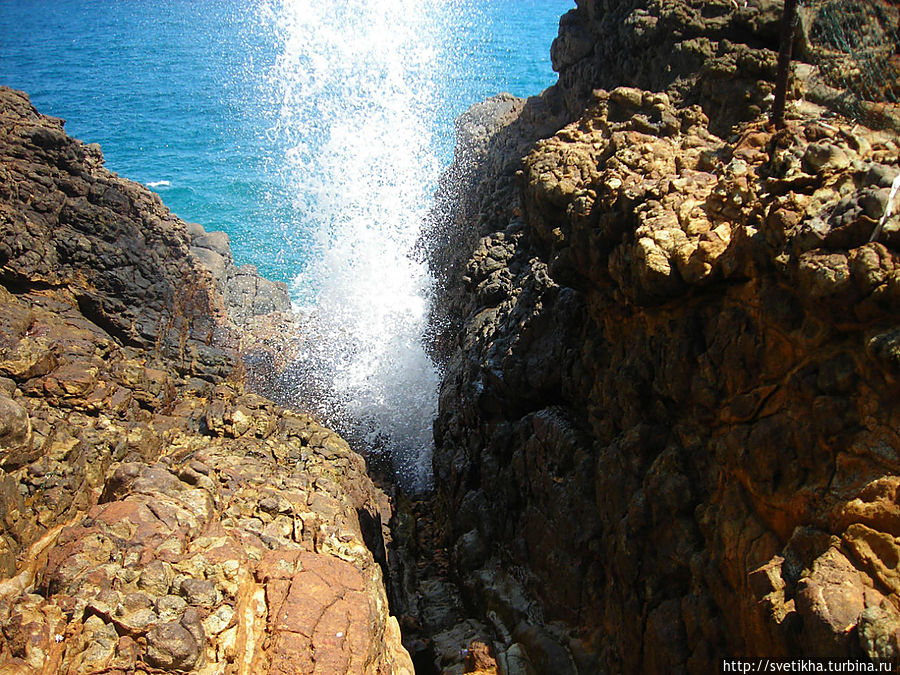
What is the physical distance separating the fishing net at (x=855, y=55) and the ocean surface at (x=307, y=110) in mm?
12544

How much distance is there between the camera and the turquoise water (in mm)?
32625

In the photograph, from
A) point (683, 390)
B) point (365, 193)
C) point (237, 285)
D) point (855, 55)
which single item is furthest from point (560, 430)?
point (365, 193)

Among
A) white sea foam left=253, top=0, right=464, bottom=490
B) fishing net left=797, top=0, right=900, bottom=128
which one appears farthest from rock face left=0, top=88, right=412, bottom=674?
fishing net left=797, top=0, right=900, bottom=128

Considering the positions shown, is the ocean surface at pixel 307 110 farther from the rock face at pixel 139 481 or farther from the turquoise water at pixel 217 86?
the rock face at pixel 139 481

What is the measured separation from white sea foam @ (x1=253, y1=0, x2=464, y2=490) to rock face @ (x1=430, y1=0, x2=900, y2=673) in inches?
181

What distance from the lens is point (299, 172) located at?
34906 mm

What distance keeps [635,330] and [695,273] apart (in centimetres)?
156

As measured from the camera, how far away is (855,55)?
8.77 meters

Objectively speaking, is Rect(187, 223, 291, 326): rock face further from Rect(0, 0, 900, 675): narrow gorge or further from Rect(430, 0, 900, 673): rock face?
Rect(430, 0, 900, 673): rock face

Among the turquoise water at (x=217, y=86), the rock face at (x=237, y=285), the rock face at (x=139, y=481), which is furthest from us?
the turquoise water at (x=217, y=86)

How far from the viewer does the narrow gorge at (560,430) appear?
19.1 ft

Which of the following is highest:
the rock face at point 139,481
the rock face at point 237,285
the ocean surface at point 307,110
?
the ocean surface at point 307,110

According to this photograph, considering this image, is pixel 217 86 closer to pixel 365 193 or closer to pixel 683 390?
pixel 365 193

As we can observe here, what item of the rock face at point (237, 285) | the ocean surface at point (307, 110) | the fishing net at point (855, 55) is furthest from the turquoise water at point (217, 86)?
the fishing net at point (855, 55)
